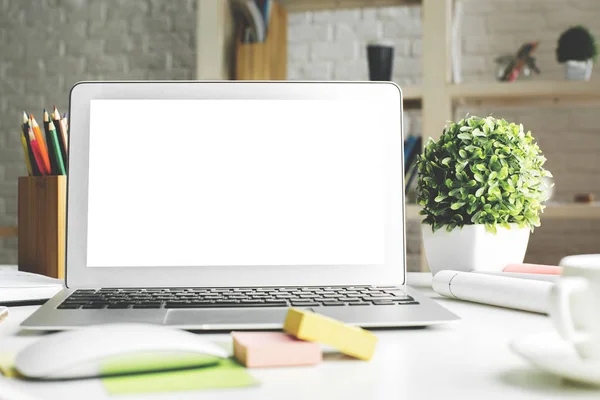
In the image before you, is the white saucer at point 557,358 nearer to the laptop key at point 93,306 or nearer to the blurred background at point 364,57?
the laptop key at point 93,306

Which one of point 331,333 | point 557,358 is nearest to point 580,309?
point 557,358

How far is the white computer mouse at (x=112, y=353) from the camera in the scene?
0.40 metres

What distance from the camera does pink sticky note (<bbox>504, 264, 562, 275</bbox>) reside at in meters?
0.76

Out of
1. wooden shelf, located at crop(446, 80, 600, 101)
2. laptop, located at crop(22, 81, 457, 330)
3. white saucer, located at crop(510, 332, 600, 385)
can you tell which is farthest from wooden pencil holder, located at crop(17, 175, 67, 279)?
wooden shelf, located at crop(446, 80, 600, 101)

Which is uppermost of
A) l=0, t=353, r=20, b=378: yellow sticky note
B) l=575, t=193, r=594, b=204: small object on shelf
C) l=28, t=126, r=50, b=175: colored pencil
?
l=28, t=126, r=50, b=175: colored pencil

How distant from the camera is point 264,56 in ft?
7.60

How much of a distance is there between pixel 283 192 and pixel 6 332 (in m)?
0.36

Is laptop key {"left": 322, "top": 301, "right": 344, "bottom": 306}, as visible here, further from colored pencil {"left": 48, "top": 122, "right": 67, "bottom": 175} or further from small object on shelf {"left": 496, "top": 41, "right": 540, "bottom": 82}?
small object on shelf {"left": 496, "top": 41, "right": 540, "bottom": 82}

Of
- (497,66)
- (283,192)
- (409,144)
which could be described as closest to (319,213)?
(283,192)

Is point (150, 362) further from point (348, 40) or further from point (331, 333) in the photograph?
point (348, 40)

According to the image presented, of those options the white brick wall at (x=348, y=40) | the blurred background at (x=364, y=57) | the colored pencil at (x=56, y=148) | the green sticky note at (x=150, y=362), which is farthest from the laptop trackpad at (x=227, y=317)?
the white brick wall at (x=348, y=40)

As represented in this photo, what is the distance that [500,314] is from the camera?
26.5 inches

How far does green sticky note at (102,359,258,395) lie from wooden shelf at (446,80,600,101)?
74.1 inches

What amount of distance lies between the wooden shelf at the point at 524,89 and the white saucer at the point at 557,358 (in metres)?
1.80
